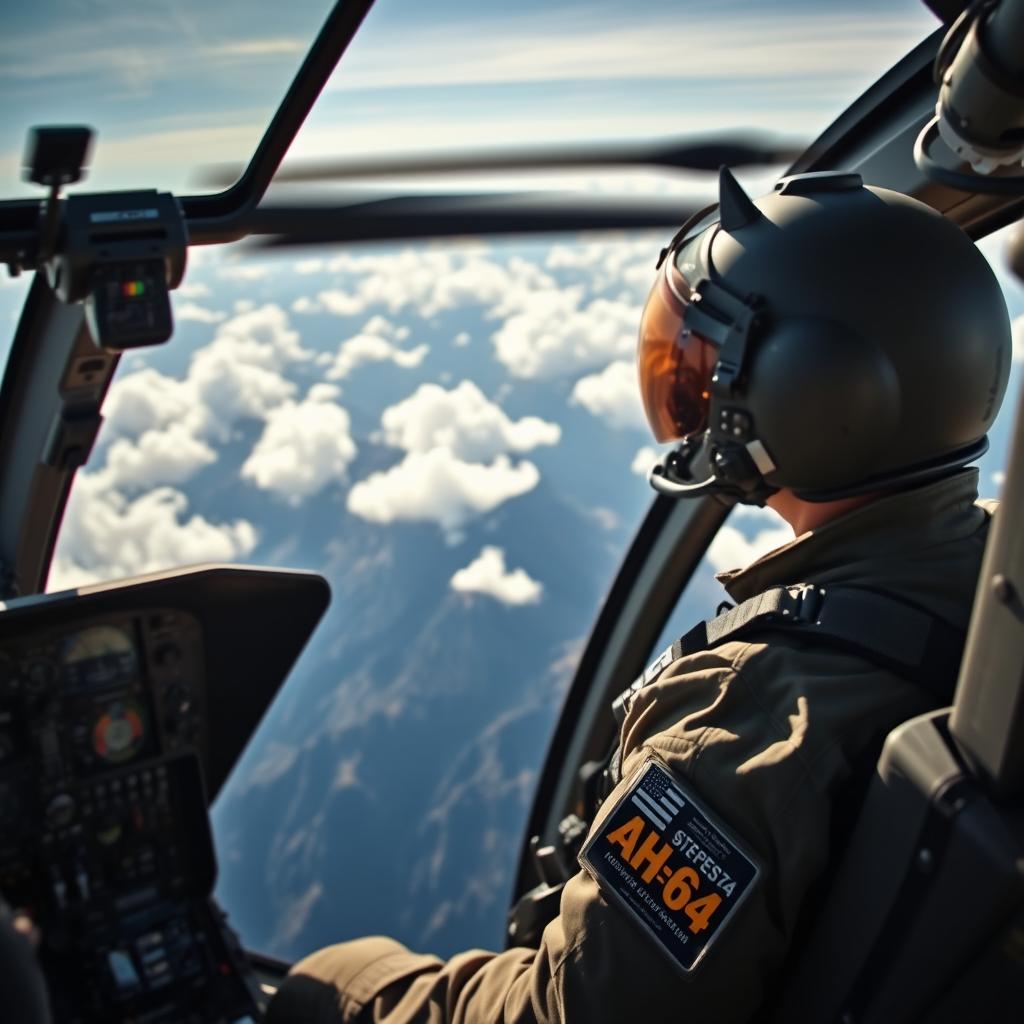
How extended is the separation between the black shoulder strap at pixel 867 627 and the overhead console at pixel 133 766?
1346 mm

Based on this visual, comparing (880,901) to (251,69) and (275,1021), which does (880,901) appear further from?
(251,69)

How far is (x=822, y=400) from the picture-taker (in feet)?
4.28

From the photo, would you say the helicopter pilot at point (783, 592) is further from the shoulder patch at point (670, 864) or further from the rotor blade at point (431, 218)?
the rotor blade at point (431, 218)

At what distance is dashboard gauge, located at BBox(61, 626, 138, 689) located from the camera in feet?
7.67

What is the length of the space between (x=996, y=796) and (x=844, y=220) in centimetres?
74

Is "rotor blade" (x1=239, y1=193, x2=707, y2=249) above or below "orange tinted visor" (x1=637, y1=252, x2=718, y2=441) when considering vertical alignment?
above

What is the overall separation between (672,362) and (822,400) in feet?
0.87

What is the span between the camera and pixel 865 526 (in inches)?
54.2

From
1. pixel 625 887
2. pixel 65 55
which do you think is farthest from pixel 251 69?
pixel 625 887

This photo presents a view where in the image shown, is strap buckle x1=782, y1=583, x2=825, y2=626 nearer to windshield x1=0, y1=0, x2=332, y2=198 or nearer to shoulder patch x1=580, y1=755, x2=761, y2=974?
shoulder patch x1=580, y1=755, x2=761, y2=974

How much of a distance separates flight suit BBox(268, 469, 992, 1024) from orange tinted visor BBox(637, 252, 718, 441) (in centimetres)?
25

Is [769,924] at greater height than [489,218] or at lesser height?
lesser

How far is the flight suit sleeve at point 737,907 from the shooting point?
1135 mm

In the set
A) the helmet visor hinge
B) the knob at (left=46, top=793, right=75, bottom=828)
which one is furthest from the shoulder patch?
the knob at (left=46, top=793, right=75, bottom=828)
